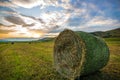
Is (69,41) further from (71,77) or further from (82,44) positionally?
(71,77)

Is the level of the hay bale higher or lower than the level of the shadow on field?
higher

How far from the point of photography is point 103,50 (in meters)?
8.22

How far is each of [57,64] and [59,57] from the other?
0.42 meters

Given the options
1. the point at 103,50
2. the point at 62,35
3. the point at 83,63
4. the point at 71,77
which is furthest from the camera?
the point at 62,35

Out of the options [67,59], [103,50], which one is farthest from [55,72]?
[103,50]

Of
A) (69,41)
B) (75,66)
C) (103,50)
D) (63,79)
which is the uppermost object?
(69,41)

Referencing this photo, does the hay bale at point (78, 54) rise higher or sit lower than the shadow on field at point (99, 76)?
higher

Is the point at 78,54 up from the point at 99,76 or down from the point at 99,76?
up

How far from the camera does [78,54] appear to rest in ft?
24.2

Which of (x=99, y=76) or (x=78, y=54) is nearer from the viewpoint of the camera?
(x=78, y=54)

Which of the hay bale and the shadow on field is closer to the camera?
the hay bale

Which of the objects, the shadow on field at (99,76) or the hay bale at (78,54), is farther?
the shadow on field at (99,76)

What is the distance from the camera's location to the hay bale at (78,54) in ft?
23.4

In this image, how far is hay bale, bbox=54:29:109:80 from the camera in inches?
281
